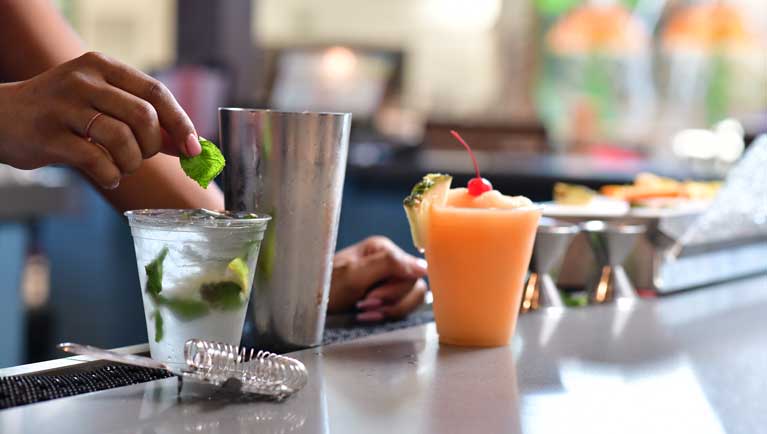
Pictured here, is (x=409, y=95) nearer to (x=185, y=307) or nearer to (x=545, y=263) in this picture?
(x=545, y=263)

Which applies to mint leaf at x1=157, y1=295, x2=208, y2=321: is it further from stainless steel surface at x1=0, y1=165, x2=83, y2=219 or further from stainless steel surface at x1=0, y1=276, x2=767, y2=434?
stainless steel surface at x1=0, y1=165, x2=83, y2=219

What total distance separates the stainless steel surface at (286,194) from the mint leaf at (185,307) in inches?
5.2

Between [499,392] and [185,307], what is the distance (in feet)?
0.97

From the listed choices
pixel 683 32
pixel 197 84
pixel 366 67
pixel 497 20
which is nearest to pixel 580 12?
pixel 683 32

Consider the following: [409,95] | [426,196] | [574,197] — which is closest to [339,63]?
[409,95]

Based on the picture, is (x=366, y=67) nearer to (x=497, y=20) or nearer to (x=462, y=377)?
(x=497, y=20)

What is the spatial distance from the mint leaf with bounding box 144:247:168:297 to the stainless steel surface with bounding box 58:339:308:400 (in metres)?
0.07

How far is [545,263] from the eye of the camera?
1416 millimetres

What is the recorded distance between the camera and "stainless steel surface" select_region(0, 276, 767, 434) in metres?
0.78

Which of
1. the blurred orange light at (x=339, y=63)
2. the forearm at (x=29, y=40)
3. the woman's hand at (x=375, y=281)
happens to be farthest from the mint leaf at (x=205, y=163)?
the blurred orange light at (x=339, y=63)

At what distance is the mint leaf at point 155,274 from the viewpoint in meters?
0.89

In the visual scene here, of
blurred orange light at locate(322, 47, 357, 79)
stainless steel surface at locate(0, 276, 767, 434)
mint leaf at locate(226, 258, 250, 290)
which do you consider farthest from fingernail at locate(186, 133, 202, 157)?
blurred orange light at locate(322, 47, 357, 79)

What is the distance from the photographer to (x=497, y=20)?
9.66 meters

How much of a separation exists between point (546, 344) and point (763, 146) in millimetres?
725
